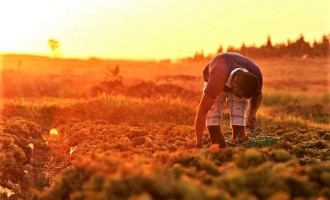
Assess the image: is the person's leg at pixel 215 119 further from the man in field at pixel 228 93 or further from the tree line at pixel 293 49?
the tree line at pixel 293 49

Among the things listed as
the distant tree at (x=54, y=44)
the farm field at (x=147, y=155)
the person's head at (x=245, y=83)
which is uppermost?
the distant tree at (x=54, y=44)

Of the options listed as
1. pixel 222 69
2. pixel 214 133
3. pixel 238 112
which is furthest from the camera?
pixel 238 112

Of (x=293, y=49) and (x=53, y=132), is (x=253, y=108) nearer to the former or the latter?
(x=53, y=132)

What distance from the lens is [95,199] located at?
9.53ft

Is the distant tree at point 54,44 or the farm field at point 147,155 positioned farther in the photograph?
the distant tree at point 54,44

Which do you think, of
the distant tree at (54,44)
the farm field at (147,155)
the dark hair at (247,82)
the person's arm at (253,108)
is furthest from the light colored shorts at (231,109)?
the distant tree at (54,44)

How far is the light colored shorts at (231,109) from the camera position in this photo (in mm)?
7676

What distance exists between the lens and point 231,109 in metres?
7.96

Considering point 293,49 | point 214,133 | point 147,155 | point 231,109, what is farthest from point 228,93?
point 293,49

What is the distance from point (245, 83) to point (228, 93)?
986 mm

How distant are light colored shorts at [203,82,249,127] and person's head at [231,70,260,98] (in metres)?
0.78

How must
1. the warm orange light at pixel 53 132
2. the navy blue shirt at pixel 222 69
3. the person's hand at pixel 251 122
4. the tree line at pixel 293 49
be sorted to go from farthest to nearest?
the tree line at pixel 293 49, the warm orange light at pixel 53 132, the person's hand at pixel 251 122, the navy blue shirt at pixel 222 69

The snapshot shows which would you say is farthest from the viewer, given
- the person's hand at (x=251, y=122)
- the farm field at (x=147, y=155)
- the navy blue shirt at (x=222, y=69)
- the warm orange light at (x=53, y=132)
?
the warm orange light at (x=53, y=132)

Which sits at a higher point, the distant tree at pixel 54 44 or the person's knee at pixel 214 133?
the distant tree at pixel 54 44
